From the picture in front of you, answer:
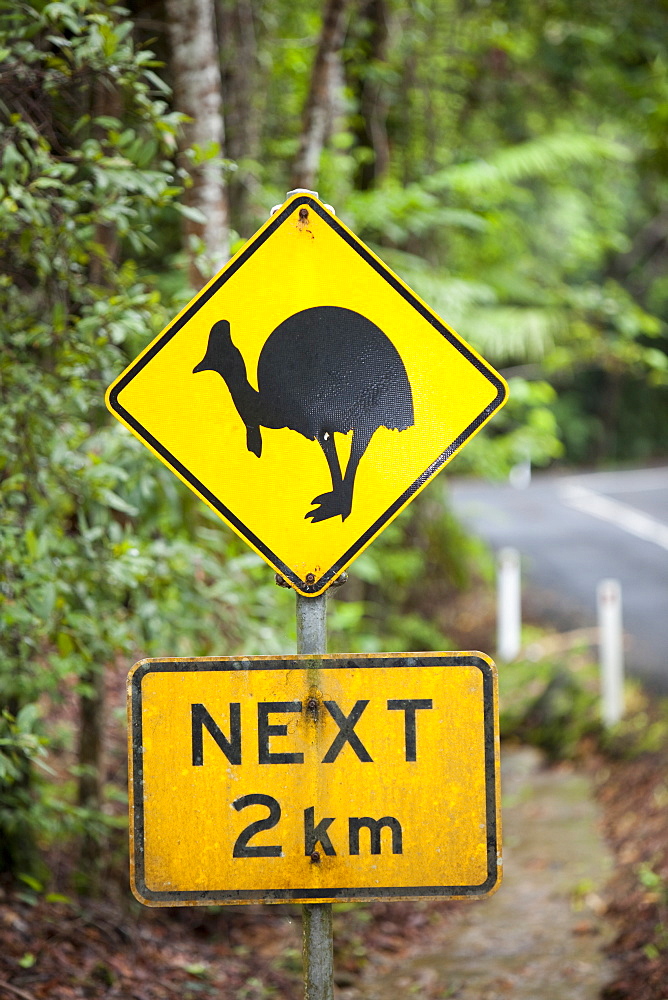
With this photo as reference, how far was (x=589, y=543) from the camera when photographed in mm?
14312

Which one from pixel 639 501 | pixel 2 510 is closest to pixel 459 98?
pixel 2 510

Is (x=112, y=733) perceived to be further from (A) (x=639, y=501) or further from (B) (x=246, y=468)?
(A) (x=639, y=501)

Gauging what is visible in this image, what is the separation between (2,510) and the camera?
10.5 feet

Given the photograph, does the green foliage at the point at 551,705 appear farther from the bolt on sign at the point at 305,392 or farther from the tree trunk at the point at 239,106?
the bolt on sign at the point at 305,392

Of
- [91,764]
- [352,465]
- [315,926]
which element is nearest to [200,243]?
[352,465]

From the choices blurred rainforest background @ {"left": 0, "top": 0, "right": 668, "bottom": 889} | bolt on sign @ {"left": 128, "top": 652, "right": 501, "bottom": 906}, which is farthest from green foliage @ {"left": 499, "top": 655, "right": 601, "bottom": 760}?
bolt on sign @ {"left": 128, "top": 652, "right": 501, "bottom": 906}

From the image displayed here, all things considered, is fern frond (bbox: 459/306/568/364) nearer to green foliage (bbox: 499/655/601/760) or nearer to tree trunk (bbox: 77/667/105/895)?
green foliage (bbox: 499/655/601/760)

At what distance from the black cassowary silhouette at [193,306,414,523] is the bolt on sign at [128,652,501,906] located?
0.44m

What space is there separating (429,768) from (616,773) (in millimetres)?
4773

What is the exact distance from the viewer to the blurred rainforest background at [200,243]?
10.5 feet

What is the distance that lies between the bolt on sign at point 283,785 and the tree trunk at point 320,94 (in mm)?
3965

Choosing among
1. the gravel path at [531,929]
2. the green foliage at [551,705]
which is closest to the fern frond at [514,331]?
the green foliage at [551,705]

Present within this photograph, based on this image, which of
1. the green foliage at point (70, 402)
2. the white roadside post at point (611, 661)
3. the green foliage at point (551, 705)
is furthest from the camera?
the green foliage at point (551, 705)

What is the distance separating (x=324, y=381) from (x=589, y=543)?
1271 cm
